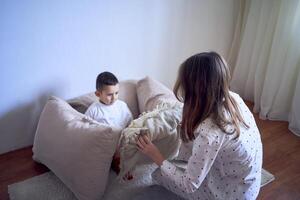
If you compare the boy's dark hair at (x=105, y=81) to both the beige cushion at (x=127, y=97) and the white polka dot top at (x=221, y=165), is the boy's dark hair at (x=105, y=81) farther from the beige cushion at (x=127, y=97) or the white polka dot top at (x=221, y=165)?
the white polka dot top at (x=221, y=165)

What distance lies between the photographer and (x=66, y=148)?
156 cm

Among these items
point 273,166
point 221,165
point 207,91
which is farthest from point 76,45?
point 273,166

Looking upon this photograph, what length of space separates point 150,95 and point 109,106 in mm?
316

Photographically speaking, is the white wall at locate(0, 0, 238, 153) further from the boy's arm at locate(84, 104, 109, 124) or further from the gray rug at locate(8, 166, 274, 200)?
the gray rug at locate(8, 166, 274, 200)

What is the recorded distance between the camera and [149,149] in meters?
1.39

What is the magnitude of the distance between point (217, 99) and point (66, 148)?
2.83ft

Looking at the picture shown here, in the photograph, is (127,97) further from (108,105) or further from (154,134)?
(154,134)

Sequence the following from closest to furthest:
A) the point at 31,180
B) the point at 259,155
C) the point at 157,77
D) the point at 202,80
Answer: the point at 202,80
the point at 259,155
the point at 31,180
the point at 157,77

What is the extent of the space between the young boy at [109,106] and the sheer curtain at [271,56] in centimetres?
137

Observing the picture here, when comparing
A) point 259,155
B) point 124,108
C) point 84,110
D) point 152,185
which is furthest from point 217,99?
point 84,110

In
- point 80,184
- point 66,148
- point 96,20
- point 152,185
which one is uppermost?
point 96,20

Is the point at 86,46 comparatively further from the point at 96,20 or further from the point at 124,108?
the point at 124,108

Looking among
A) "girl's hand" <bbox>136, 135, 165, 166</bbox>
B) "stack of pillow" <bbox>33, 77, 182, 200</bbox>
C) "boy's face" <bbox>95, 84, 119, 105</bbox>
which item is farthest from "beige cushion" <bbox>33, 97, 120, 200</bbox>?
"boy's face" <bbox>95, 84, 119, 105</bbox>

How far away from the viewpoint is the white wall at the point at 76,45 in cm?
171
